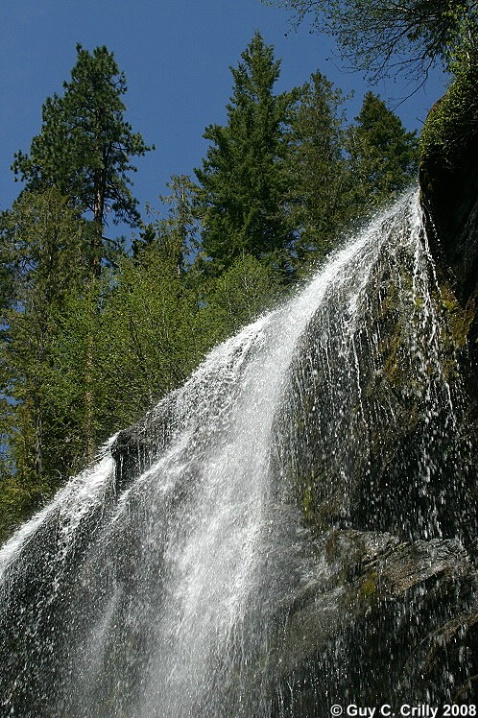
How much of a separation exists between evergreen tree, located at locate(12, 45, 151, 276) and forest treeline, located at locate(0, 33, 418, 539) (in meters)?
0.06

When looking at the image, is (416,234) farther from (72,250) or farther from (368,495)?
(72,250)

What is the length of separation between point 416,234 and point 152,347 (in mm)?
12036

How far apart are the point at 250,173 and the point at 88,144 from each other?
6.45 meters

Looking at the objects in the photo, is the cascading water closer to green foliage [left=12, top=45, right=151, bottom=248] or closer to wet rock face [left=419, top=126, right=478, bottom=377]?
wet rock face [left=419, top=126, right=478, bottom=377]

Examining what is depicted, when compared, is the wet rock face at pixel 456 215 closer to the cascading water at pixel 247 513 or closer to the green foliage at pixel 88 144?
the cascading water at pixel 247 513

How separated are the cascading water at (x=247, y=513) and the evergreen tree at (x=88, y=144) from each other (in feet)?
56.6

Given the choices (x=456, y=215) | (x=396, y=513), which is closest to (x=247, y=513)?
(x=396, y=513)

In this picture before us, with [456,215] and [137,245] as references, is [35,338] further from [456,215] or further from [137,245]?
[456,215]

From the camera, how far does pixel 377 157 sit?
25.7m

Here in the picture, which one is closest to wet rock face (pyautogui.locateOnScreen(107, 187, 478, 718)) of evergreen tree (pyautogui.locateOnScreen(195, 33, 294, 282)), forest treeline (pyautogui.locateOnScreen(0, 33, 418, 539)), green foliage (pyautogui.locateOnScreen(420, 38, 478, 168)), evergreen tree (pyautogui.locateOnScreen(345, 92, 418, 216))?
green foliage (pyautogui.locateOnScreen(420, 38, 478, 168))

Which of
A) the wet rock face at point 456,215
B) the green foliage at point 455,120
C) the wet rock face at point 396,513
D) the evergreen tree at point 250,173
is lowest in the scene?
the wet rock face at point 396,513

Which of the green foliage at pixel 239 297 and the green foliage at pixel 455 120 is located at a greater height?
the green foliage at pixel 455 120

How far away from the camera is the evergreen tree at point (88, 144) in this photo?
27.8 m

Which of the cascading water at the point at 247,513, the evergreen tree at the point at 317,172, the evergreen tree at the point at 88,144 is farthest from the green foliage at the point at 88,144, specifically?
the cascading water at the point at 247,513
